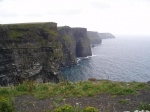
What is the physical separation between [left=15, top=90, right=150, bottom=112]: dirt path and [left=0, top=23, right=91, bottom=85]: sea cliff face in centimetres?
5484

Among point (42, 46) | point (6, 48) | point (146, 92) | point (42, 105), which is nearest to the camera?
point (42, 105)

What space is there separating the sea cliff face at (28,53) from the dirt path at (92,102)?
2159 inches

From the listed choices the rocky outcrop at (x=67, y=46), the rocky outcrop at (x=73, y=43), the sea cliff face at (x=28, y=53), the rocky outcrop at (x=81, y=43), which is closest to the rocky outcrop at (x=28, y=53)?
the sea cliff face at (x=28, y=53)

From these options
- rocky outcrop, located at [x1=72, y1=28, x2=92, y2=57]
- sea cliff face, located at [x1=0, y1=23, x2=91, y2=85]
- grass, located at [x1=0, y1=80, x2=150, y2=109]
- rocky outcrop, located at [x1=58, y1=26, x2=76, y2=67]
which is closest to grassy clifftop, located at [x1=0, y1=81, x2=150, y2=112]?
grass, located at [x1=0, y1=80, x2=150, y2=109]

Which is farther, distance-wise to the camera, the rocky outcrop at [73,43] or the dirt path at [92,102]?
the rocky outcrop at [73,43]

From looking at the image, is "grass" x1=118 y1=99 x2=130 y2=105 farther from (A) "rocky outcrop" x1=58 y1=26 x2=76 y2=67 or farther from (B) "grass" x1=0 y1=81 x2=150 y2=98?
(A) "rocky outcrop" x1=58 y1=26 x2=76 y2=67

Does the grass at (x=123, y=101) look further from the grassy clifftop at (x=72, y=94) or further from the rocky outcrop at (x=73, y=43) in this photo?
the rocky outcrop at (x=73, y=43)

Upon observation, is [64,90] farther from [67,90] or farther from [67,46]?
[67,46]

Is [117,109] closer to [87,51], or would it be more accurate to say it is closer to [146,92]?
[146,92]

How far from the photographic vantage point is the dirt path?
16625mm

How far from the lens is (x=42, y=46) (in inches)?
3162

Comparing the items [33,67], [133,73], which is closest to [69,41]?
[133,73]

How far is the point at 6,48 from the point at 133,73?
4782 cm

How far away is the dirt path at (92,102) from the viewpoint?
16.6 meters
